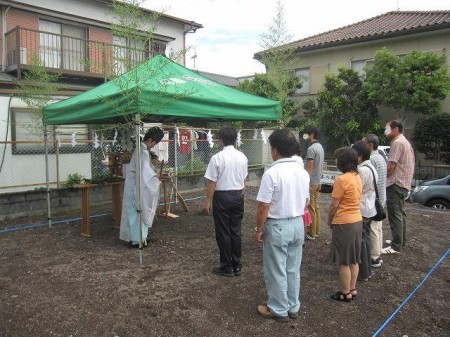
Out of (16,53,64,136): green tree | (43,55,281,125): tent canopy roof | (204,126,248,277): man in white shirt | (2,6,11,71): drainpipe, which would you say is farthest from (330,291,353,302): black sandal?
(2,6,11,71): drainpipe

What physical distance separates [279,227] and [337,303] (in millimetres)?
1158

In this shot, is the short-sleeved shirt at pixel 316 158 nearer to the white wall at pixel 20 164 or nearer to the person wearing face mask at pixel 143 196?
the person wearing face mask at pixel 143 196

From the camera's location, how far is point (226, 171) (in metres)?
3.96

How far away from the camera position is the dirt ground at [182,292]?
308cm

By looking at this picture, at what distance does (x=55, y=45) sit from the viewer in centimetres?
1163

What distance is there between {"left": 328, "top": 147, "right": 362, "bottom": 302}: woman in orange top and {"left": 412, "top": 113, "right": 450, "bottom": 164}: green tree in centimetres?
1045

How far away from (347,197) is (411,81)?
1091 cm

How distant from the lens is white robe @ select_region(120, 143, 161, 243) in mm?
4883

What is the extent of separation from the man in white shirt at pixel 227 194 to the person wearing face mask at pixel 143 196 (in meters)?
1.12

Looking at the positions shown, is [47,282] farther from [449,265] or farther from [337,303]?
[449,265]

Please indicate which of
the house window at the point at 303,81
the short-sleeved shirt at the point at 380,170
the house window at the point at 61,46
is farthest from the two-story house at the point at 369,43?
the short-sleeved shirt at the point at 380,170

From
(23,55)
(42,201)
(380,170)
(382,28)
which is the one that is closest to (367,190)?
(380,170)

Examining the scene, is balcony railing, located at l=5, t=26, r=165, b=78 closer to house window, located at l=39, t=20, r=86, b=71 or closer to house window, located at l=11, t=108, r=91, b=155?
house window, located at l=39, t=20, r=86, b=71

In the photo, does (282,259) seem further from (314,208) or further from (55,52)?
(55,52)
